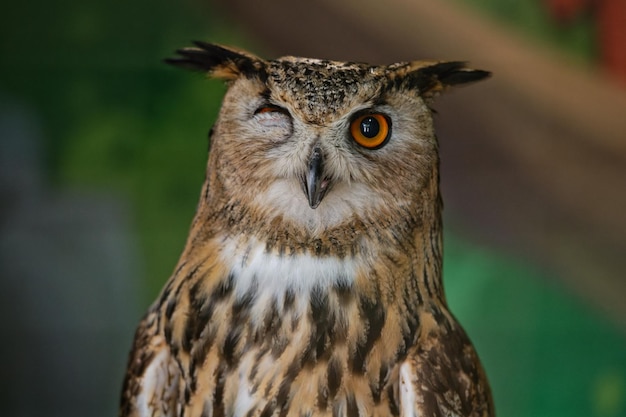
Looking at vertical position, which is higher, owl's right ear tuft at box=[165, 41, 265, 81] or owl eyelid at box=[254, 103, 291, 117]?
owl's right ear tuft at box=[165, 41, 265, 81]

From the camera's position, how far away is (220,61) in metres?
0.98

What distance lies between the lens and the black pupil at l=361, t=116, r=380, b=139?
0.93m

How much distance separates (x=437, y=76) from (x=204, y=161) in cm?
107

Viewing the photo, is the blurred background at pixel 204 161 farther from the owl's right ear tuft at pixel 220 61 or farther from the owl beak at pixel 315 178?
the owl beak at pixel 315 178

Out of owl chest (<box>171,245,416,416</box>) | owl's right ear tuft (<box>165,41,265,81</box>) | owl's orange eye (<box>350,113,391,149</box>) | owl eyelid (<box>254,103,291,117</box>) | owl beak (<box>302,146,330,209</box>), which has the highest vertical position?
owl's right ear tuft (<box>165,41,265,81</box>)

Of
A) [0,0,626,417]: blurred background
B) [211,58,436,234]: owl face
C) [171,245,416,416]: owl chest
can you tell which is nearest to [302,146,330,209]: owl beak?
[211,58,436,234]: owl face

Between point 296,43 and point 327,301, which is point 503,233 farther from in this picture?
point 327,301

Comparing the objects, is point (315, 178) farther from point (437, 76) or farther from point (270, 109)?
point (437, 76)

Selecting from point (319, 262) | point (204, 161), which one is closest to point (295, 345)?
point (319, 262)

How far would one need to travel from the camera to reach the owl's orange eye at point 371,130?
3.03 ft

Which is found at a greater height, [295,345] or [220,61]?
[220,61]

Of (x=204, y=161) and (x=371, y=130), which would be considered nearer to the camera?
(x=371, y=130)

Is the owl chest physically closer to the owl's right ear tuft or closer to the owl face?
the owl face

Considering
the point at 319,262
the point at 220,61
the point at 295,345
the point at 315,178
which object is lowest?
the point at 295,345
